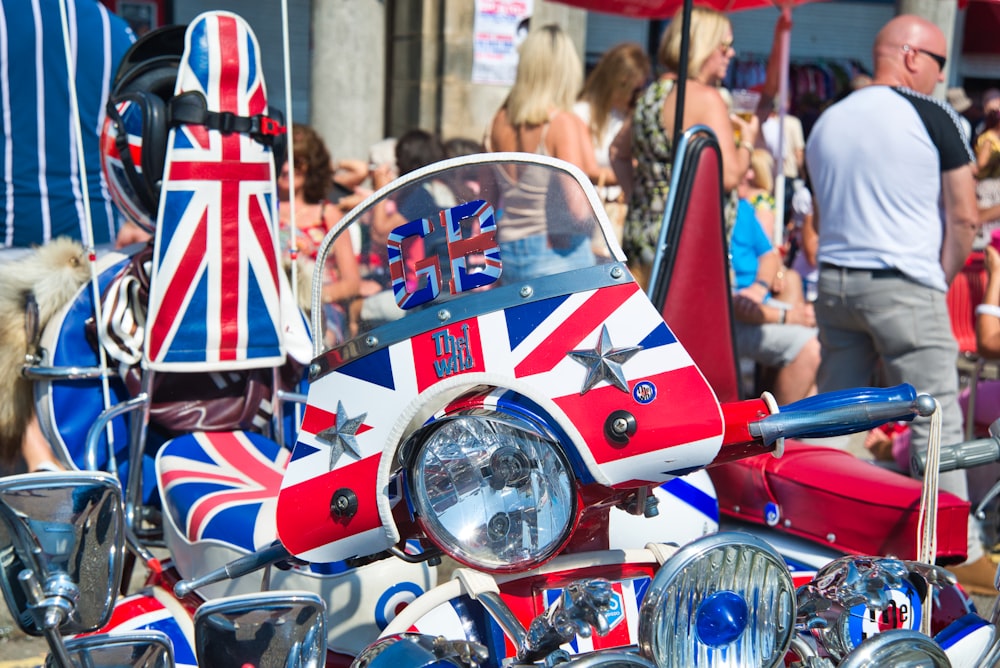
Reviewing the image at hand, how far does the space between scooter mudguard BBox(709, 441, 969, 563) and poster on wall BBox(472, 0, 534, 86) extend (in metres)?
6.33

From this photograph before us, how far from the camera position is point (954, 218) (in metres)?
3.95

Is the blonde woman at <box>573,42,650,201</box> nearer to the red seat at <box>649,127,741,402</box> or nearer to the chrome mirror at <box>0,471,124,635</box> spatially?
the red seat at <box>649,127,741,402</box>

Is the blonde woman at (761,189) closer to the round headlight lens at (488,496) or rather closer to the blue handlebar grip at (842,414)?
the blue handlebar grip at (842,414)

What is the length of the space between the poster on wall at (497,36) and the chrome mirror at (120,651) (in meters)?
7.28

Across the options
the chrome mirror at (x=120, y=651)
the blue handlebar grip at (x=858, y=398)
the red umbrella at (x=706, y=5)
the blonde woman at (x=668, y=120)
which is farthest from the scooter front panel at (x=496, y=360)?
the red umbrella at (x=706, y=5)

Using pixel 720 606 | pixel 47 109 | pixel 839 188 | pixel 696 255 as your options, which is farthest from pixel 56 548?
pixel 839 188

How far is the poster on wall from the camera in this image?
824cm

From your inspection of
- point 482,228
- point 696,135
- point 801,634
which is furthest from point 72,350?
point 801,634

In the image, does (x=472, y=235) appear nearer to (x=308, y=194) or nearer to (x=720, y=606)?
(x=720, y=606)

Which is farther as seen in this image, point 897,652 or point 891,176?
point 891,176

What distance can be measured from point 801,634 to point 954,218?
109 inches

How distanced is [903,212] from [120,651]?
10.7 ft

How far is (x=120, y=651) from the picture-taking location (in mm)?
1424

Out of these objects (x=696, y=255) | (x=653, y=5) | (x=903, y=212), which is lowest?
(x=903, y=212)
